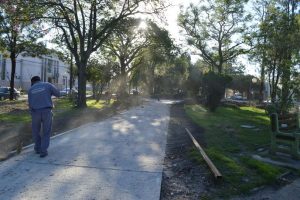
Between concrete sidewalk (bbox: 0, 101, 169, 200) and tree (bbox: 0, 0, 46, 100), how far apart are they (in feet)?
48.5

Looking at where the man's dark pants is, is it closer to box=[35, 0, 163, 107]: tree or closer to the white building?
box=[35, 0, 163, 107]: tree

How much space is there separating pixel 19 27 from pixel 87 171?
26.6 metres

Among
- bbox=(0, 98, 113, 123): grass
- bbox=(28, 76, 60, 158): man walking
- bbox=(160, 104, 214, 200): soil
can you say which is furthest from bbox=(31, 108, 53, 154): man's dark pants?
bbox=(0, 98, 113, 123): grass

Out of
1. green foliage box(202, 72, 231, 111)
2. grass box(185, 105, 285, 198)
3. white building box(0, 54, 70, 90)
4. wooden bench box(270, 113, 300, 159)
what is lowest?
grass box(185, 105, 285, 198)

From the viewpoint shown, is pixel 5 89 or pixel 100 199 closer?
pixel 100 199

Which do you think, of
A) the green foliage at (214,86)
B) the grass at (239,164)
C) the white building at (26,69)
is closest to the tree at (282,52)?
the green foliage at (214,86)

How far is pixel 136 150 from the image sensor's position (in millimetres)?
10367

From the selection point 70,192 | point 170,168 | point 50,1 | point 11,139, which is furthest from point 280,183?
point 50,1

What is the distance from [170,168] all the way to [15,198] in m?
3.52

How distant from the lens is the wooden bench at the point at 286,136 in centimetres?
964

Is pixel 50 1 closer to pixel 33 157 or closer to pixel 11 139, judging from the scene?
pixel 11 139

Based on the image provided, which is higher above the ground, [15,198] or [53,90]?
[53,90]

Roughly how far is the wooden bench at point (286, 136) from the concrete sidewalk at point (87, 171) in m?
2.72

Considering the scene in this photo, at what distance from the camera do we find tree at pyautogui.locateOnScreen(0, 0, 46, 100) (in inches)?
977
